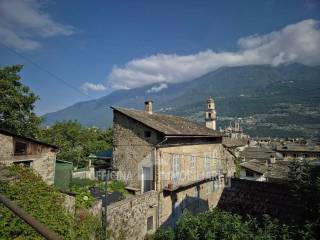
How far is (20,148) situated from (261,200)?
14705 millimetres

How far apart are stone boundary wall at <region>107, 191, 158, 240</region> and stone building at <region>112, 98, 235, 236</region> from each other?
27cm

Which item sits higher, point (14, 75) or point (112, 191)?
point (14, 75)

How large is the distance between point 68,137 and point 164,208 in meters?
28.2

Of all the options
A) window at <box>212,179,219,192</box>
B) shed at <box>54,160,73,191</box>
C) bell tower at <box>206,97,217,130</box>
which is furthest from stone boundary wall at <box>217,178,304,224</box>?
bell tower at <box>206,97,217,130</box>

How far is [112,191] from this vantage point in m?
18.6

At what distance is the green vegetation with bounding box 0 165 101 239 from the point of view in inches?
336

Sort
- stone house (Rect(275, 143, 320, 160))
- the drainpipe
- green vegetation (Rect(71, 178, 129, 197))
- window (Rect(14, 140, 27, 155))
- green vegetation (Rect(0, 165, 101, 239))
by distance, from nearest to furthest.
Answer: the drainpipe → green vegetation (Rect(0, 165, 101, 239)) → window (Rect(14, 140, 27, 155)) → green vegetation (Rect(71, 178, 129, 197)) → stone house (Rect(275, 143, 320, 160))

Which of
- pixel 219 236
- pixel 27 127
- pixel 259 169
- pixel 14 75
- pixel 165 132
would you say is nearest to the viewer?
pixel 219 236

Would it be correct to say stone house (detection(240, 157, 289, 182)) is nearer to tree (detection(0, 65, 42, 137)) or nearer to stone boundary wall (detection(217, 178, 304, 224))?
stone boundary wall (detection(217, 178, 304, 224))

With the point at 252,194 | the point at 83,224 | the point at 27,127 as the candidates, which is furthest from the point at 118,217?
the point at 27,127

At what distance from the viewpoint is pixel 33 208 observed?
388 inches

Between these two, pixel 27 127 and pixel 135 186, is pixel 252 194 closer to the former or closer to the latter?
pixel 135 186

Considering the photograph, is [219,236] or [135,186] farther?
[135,186]

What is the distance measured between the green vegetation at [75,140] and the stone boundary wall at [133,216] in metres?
19.7
